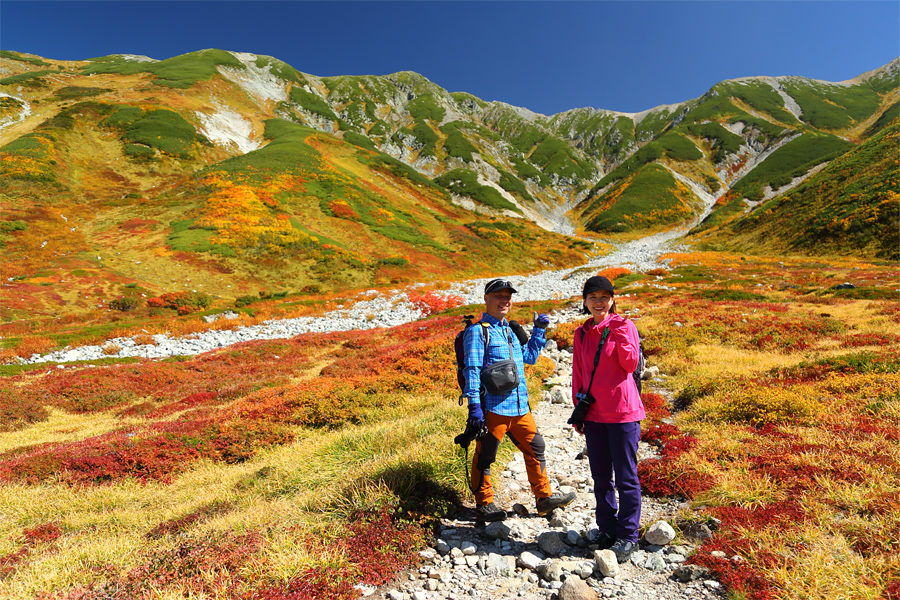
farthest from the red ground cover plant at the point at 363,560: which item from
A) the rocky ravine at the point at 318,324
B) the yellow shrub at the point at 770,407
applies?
the rocky ravine at the point at 318,324

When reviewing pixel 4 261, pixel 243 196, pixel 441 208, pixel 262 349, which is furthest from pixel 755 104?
pixel 4 261

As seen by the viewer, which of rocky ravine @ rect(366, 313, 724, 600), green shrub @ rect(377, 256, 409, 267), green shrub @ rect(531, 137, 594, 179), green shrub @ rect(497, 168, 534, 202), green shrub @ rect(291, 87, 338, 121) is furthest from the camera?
green shrub @ rect(531, 137, 594, 179)

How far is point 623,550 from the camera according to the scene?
14.0 ft

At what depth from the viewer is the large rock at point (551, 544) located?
453cm

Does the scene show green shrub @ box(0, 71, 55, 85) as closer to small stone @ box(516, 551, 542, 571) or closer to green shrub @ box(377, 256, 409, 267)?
green shrub @ box(377, 256, 409, 267)

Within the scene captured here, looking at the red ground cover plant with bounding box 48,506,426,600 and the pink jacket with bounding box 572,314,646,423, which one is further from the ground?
the pink jacket with bounding box 572,314,646,423

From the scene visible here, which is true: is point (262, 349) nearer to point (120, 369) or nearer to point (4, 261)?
point (120, 369)

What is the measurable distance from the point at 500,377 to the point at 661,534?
258cm

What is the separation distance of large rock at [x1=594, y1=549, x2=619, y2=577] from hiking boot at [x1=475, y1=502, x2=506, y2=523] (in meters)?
1.44

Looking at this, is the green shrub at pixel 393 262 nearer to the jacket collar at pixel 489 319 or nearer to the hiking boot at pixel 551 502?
the jacket collar at pixel 489 319

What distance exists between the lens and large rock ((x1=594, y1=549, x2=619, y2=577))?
13.1 feet

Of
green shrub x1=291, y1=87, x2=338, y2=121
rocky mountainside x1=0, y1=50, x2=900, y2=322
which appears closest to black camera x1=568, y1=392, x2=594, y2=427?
rocky mountainside x1=0, y1=50, x2=900, y2=322

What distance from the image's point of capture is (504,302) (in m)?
4.96

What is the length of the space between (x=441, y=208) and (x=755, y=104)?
539 ft
